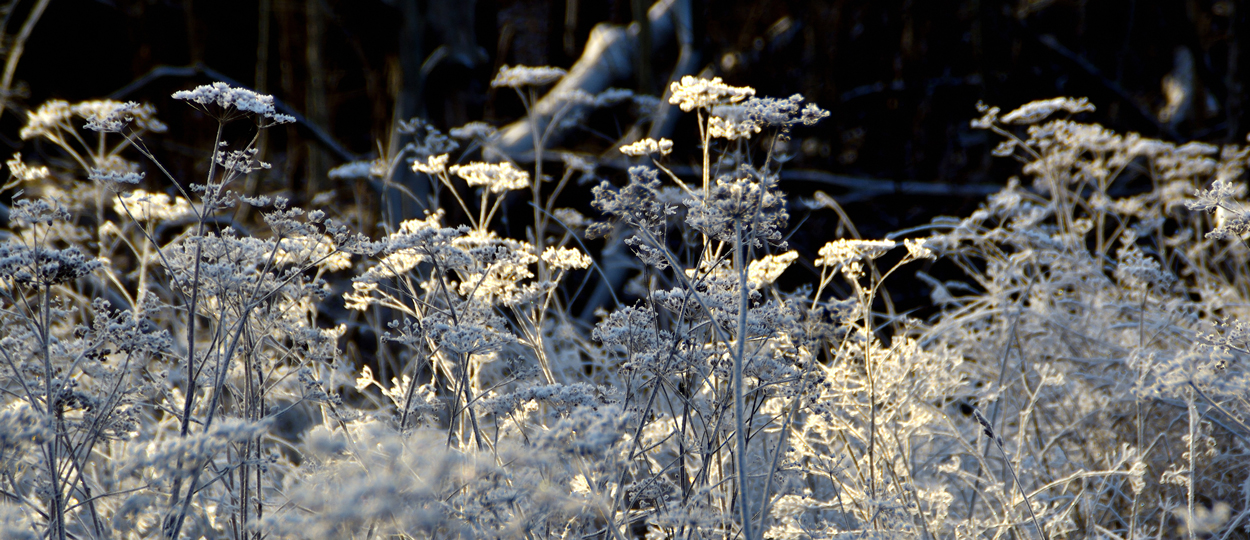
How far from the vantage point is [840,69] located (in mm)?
7570

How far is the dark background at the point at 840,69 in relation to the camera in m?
5.91

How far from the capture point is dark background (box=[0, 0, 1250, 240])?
5.91 m

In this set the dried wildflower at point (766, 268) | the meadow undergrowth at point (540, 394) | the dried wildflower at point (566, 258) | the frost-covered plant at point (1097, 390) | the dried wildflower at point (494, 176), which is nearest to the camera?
the meadow undergrowth at point (540, 394)

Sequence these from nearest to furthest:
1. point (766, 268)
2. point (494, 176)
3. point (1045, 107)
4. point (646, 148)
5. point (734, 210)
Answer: point (734, 210) → point (766, 268) → point (646, 148) → point (494, 176) → point (1045, 107)

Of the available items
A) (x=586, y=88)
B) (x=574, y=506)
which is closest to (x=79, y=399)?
(x=574, y=506)

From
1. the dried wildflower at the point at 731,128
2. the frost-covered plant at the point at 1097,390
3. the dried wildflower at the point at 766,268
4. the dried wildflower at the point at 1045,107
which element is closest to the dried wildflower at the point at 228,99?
the dried wildflower at the point at 731,128

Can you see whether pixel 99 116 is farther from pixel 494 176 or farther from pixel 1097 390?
pixel 1097 390

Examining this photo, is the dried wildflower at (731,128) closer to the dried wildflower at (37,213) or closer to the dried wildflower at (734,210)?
the dried wildflower at (734,210)

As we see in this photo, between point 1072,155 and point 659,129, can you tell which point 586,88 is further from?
point 1072,155

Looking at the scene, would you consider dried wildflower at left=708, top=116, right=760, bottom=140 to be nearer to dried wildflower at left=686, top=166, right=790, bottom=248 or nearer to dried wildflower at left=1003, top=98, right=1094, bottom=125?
dried wildflower at left=686, top=166, right=790, bottom=248

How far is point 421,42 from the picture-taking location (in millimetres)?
5695

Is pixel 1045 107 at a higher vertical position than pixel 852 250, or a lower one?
higher

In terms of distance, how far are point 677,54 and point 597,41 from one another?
0.85 metres

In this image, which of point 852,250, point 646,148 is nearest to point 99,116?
point 646,148
